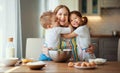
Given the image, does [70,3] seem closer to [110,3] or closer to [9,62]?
[110,3]

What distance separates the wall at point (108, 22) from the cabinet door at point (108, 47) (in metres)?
→ 0.67

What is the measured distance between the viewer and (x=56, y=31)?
2.56m

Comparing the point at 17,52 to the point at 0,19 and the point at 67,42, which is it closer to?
the point at 0,19

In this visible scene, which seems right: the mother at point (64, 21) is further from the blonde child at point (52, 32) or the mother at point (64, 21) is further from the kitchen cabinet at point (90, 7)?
the kitchen cabinet at point (90, 7)

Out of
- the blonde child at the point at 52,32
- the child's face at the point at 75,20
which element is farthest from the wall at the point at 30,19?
the child's face at the point at 75,20

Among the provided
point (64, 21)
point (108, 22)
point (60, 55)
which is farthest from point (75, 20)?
point (108, 22)

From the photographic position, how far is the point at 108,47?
15.7 ft

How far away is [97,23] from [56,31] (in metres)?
3.00

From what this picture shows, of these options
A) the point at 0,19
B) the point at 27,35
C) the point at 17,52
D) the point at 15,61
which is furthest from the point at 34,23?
the point at 15,61

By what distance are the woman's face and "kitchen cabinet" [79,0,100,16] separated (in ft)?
7.94

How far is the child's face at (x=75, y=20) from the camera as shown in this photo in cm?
263

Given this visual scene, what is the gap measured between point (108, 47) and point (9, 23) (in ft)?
7.34

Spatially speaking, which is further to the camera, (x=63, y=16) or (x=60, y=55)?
(x=63, y=16)

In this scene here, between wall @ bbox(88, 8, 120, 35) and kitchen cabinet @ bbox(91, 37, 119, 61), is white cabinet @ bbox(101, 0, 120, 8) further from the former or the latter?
kitchen cabinet @ bbox(91, 37, 119, 61)
